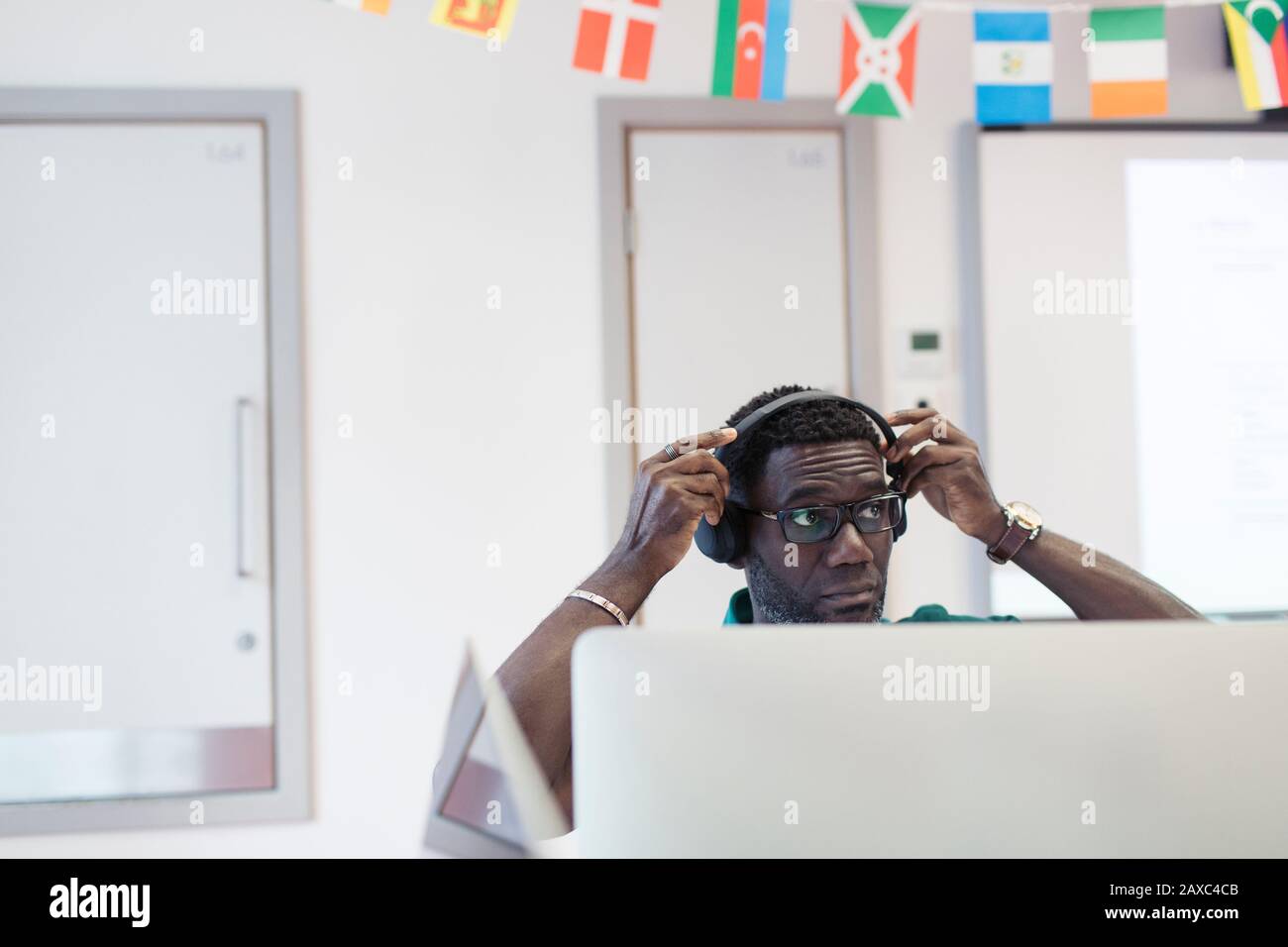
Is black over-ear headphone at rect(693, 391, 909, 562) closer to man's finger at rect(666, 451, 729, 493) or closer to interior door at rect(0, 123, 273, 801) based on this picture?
man's finger at rect(666, 451, 729, 493)

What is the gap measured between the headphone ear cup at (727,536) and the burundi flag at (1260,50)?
143 cm

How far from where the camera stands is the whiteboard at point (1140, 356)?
2.61m

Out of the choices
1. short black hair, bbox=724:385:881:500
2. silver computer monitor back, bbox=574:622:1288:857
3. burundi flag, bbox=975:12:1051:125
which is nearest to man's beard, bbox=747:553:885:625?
short black hair, bbox=724:385:881:500

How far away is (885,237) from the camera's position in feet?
8.69

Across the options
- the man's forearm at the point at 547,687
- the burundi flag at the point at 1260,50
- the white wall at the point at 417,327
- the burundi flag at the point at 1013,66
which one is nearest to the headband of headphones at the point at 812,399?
the man's forearm at the point at 547,687

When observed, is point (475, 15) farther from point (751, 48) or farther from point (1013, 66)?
point (1013, 66)

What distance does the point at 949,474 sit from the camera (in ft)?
Result: 4.96

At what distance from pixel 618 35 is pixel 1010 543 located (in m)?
1.22

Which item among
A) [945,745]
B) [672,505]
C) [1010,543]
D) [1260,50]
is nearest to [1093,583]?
[1010,543]

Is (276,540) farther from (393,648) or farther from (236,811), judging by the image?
(236,811)

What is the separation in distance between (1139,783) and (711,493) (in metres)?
0.84

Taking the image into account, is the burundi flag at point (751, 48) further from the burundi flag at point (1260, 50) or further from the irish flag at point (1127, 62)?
the burundi flag at point (1260, 50)
